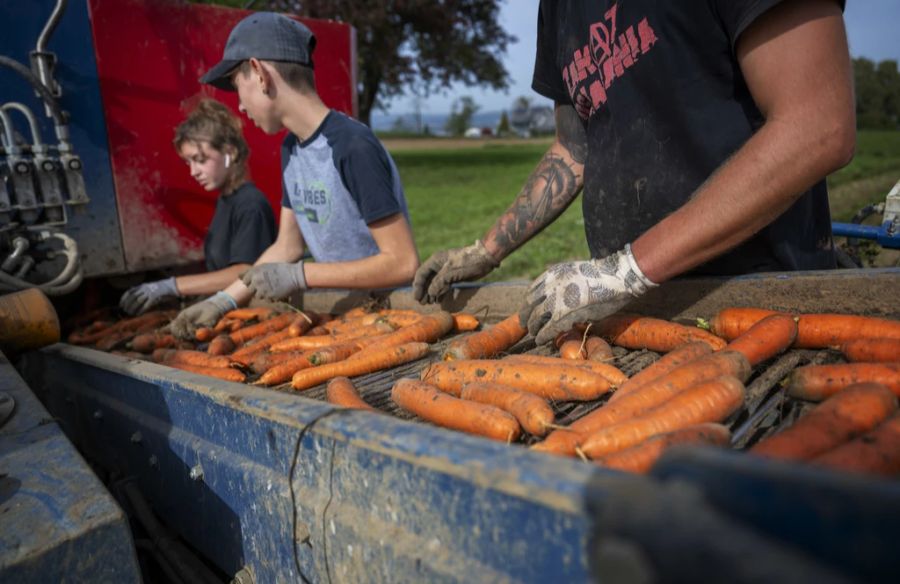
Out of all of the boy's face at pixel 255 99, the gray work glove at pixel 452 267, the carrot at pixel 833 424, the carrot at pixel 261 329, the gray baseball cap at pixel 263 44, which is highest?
the gray baseball cap at pixel 263 44

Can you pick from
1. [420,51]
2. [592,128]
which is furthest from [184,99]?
[420,51]

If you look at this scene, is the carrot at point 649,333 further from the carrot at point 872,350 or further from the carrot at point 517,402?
the carrot at point 517,402

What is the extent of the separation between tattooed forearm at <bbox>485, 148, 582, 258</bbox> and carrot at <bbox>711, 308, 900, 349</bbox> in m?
1.14

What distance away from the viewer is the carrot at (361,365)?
2.78 m

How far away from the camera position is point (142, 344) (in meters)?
3.77

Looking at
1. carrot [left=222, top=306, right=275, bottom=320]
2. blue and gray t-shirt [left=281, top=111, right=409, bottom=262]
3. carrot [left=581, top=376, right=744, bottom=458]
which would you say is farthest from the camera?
carrot [left=222, top=306, right=275, bottom=320]

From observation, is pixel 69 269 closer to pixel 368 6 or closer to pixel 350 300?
pixel 350 300

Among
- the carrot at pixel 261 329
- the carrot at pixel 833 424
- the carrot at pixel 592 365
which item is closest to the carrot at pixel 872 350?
the carrot at pixel 833 424

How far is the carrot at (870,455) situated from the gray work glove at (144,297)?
440 centimetres

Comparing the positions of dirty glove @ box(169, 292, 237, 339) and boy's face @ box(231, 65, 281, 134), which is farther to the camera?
dirty glove @ box(169, 292, 237, 339)

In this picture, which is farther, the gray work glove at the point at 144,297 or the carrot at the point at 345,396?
the gray work glove at the point at 144,297

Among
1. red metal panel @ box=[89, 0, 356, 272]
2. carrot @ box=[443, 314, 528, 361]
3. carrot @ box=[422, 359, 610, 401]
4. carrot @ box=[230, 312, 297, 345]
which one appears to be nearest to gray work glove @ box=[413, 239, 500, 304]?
carrot @ box=[443, 314, 528, 361]

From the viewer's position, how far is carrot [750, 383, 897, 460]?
1406mm

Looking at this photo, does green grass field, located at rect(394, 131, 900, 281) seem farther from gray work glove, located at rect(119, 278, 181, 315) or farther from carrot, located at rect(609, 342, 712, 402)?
carrot, located at rect(609, 342, 712, 402)
